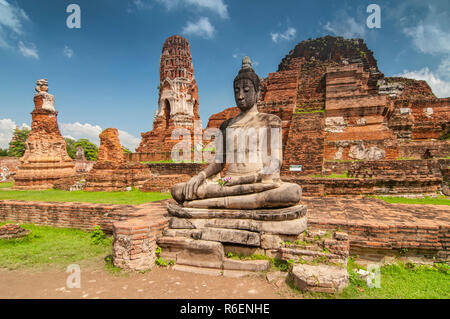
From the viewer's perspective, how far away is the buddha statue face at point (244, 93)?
429 centimetres

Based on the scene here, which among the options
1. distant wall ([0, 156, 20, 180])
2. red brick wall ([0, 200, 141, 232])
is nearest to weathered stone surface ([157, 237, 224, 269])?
red brick wall ([0, 200, 141, 232])

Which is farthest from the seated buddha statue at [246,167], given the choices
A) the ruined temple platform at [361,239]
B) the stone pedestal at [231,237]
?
the ruined temple platform at [361,239]

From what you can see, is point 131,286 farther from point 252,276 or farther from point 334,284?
point 334,284

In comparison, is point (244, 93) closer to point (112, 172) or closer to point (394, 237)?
point (394, 237)

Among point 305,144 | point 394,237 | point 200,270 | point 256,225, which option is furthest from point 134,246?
point 305,144

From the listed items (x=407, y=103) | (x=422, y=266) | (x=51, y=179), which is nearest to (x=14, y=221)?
(x=51, y=179)

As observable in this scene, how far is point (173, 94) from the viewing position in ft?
68.9

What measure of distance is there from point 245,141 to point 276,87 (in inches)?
603

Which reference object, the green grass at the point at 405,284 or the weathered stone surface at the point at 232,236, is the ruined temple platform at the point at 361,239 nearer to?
the weathered stone surface at the point at 232,236

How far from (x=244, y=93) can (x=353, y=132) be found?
1037cm

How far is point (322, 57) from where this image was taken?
29516 millimetres

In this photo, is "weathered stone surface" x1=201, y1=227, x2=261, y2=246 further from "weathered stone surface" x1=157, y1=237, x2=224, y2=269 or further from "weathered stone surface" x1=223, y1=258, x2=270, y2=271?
"weathered stone surface" x1=223, y1=258, x2=270, y2=271

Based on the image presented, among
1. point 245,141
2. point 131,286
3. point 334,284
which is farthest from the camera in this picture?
point 245,141

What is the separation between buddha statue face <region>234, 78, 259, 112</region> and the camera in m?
4.29
